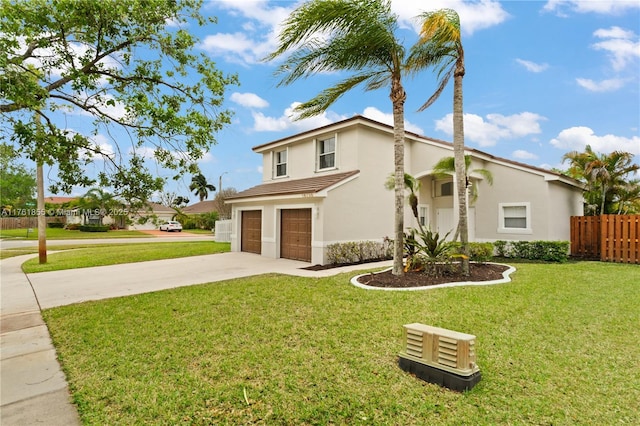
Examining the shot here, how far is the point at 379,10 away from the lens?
27.5 feet

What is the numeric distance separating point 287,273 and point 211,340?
19.3ft

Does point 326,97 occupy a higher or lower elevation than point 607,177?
higher

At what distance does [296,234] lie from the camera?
Result: 48.3 feet

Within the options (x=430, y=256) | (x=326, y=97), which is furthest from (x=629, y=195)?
(x=326, y=97)

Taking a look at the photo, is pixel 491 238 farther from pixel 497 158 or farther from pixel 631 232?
pixel 631 232

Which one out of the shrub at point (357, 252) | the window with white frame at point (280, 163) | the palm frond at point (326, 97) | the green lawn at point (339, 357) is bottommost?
the green lawn at point (339, 357)

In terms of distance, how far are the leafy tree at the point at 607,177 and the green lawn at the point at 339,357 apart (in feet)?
32.8

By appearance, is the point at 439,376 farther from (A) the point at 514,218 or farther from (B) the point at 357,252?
(A) the point at 514,218

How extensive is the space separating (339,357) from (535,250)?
1258 centimetres

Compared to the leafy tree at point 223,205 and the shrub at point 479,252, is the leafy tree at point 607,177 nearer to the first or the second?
the shrub at point 479,252

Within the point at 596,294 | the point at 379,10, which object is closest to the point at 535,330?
the point at 596,294

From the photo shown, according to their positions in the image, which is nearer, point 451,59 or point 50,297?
point 50,297

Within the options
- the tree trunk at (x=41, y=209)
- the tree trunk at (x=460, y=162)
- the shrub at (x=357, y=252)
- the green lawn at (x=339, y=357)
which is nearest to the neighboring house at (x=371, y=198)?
the shrub at (x=357, y=252)

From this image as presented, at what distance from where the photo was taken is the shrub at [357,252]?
43.1ft
